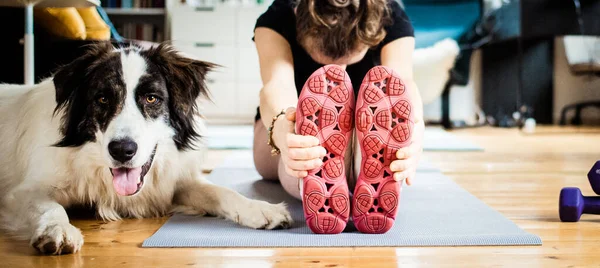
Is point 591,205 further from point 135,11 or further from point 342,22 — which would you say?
point 135,11

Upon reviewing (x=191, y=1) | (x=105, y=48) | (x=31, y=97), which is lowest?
(x=31, y=97)

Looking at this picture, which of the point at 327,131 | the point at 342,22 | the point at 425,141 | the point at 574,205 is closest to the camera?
the point at 327,131

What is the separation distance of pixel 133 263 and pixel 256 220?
Answer: 0.38 m

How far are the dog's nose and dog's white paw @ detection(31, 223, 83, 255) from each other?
0.21 meters

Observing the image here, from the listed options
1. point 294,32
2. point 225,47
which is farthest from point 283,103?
point 225,47

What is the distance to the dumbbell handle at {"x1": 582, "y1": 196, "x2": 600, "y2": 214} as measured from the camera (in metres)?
1.65

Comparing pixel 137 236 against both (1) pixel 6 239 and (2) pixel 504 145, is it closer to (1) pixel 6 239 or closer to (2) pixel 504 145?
(1) pixel 6 239

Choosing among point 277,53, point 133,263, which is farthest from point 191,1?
point 133,263

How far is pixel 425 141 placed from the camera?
13.4ft

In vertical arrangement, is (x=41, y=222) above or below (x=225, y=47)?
below

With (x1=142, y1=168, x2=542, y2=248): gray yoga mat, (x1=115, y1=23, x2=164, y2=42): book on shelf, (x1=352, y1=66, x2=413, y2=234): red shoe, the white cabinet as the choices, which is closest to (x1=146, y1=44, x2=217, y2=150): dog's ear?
(x1=142, y1=168, x2=542, y2=248): gray yoga mat

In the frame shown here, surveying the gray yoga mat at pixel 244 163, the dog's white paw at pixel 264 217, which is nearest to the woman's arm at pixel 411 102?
the dog's white paw at pixel 264 217

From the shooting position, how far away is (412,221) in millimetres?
1620

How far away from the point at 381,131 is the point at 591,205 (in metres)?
0.71
